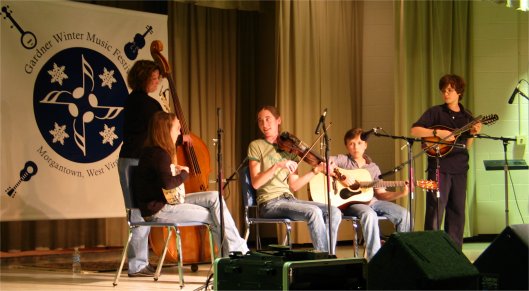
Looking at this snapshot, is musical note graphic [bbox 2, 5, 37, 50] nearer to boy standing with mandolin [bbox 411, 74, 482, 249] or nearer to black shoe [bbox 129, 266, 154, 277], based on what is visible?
black shoe [bbox 129, 266, 154, 277]

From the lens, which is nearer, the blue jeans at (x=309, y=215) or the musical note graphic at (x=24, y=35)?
the blue jeans at (x=309, y=215)

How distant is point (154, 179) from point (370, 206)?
163 cm

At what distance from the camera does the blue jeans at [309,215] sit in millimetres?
5293

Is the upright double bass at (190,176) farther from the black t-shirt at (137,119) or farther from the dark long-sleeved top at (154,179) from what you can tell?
the dark long-sleeved top at (154,179)

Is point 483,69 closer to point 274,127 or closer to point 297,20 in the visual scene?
point 297,20

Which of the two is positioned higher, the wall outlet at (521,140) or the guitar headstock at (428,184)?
the wall outlet at (521,140)

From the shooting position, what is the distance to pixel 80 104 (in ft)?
21.4

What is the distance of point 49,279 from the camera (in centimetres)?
558

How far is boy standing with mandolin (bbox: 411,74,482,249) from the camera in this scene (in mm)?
5906

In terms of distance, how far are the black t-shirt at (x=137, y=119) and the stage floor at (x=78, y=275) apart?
88 cm

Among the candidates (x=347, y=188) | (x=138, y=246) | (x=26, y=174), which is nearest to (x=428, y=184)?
(x=347, y=188)

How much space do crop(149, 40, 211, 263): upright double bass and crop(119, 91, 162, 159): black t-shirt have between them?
0.18 meters

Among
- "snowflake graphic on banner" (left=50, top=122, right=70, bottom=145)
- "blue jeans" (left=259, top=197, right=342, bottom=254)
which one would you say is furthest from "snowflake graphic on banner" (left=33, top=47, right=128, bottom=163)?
"blue jeans" (left=259, top=197, right=342, bottom=254)

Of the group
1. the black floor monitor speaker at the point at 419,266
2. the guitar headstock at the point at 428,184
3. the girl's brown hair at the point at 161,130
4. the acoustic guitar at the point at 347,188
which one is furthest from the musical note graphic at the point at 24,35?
the black floor monitor speaker at the point at 419,266
